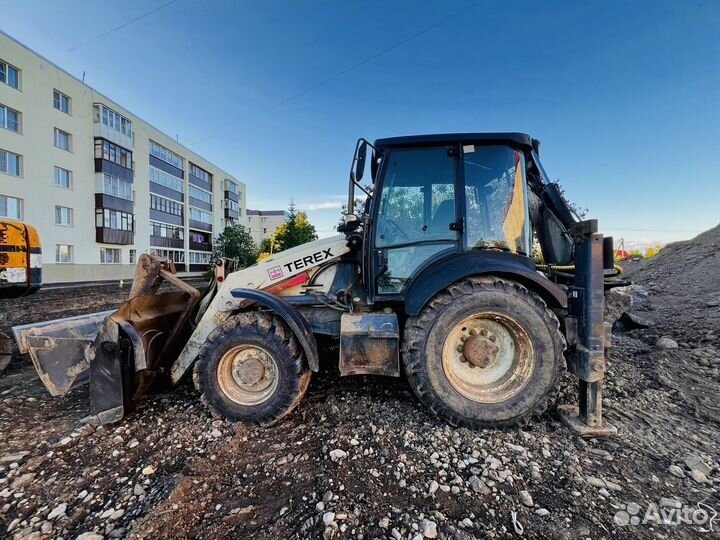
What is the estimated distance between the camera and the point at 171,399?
3.42 meters

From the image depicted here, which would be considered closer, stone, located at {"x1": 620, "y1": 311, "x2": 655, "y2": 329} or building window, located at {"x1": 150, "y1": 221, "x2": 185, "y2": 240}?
stone, located at {"x1": 620, "y1": 311, "x2": 655, "y2": 329}

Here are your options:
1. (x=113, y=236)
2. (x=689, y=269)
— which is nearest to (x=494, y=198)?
(x=689, y=269)

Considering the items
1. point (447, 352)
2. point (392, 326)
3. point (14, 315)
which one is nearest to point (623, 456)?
point (447, 352)

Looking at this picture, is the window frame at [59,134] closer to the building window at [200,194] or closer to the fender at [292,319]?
the building window at [200,194]

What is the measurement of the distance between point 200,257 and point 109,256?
→ 50.4 feet

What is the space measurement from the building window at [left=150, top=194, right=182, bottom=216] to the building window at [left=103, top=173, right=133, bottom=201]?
4392mm

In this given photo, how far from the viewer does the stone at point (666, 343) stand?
455 cm

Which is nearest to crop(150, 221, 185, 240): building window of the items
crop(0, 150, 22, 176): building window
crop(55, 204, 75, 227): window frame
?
crop(55, 204, 75, 227): window frame

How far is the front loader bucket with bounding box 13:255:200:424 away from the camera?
2908 mm

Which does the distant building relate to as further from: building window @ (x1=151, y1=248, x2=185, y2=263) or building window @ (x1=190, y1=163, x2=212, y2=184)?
building window @ (x1=151, y1=248, x2=185, y2=263)

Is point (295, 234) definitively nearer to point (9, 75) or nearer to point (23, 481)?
point (9, 75)

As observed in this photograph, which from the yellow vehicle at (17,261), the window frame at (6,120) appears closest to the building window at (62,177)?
the window frame at (6,120)

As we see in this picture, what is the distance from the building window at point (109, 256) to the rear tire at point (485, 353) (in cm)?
2770

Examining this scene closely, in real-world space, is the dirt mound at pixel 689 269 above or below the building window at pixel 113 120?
below
